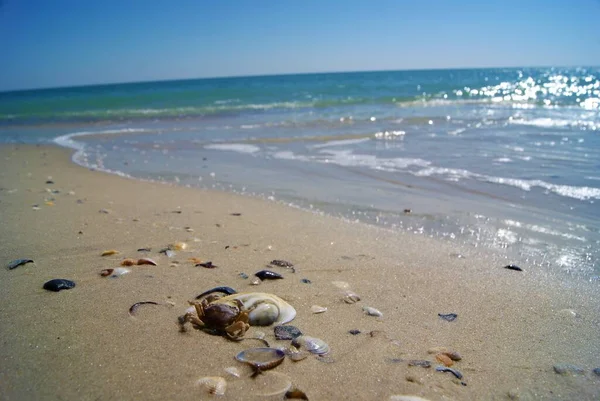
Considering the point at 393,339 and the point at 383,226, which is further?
the point at 383,226

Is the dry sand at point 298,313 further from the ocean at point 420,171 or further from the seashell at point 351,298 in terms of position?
the ocean at point 420,171

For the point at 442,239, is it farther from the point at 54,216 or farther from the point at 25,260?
the point at 54,216

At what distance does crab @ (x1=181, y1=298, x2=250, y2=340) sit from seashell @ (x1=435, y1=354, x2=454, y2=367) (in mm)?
877

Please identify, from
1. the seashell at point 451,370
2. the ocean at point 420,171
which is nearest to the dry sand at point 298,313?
the seashell at point 451,370

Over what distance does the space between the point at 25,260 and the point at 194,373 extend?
173 centimetres

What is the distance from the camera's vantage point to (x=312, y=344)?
2027 millimetres

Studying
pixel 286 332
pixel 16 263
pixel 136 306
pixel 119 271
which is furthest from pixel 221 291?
pixel 16 263

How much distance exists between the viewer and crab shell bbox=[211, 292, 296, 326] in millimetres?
2201

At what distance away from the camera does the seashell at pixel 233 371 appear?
5.89 ft

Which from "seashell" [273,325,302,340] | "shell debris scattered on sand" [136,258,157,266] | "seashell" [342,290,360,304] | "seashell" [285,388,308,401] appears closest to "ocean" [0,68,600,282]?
"seashell" [342,290,360,304]

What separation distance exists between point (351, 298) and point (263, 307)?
575mm

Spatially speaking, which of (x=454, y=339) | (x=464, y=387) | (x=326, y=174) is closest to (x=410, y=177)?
(x=326, y=174)

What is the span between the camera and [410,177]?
20.0ft

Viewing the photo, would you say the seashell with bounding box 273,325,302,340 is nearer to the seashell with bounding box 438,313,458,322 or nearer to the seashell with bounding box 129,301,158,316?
the seashell with bounding box 129,301,158,316
